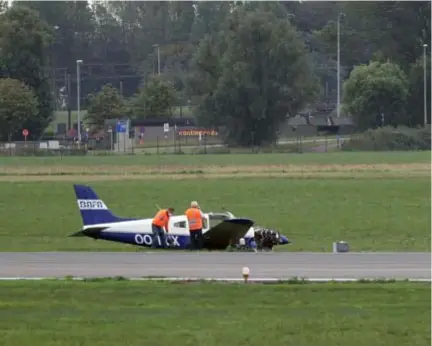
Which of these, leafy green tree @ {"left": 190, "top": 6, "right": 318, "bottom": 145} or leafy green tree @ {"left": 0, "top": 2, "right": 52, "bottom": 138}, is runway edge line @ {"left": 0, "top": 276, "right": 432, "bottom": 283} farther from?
leafy green tree @ {"left": 0, "top": 2, "right": 52, "bottom": 138}

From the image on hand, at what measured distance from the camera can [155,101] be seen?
120m

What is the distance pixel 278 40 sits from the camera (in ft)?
340

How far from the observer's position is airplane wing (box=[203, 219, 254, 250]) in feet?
101

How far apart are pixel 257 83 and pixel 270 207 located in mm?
57579

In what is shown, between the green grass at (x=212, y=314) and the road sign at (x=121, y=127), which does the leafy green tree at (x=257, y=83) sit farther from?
the green grass at (x=212, y=314)

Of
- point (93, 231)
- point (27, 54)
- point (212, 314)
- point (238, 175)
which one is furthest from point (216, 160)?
point (212, 314)

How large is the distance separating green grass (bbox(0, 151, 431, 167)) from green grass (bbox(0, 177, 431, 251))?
45.1 ft

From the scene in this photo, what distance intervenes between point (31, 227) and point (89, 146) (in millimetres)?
58190

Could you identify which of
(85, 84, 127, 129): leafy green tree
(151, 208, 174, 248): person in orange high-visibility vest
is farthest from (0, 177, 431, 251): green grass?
(85, 84, 127, 129): leafy green tree

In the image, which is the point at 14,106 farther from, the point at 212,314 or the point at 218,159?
the point at 212,314

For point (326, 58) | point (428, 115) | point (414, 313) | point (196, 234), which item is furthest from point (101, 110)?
point (414, 313)

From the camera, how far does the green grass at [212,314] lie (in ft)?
51.7

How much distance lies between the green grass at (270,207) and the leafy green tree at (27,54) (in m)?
52.4

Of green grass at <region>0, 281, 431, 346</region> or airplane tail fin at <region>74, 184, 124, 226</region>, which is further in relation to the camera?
airplane tail fin at <region>74, 184, 124, 226</region>
